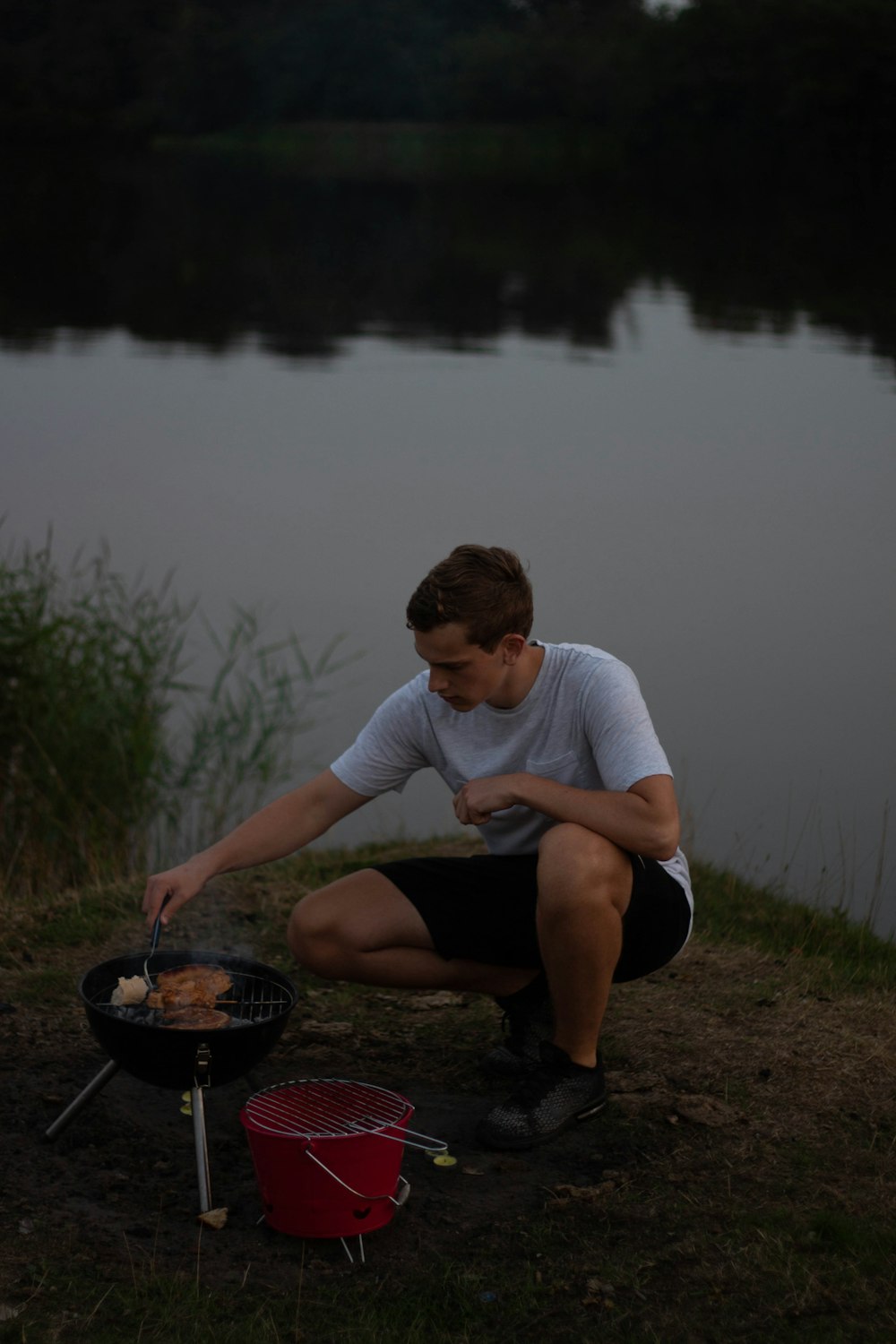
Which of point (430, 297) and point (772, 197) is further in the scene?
point (430, 297)

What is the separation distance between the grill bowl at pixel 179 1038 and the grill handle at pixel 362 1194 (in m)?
0.28

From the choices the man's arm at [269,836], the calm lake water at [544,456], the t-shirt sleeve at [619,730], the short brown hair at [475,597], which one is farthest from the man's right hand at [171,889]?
the calm lake water at [544,456]

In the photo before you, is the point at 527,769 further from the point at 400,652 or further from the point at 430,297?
the point at 430,297

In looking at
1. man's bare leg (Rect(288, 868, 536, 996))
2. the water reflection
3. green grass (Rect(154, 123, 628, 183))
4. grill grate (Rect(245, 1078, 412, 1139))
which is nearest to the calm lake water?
the water reflection

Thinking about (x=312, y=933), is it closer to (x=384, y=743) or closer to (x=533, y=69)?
(x=384, y=743)

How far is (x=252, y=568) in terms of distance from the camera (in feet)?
38.3

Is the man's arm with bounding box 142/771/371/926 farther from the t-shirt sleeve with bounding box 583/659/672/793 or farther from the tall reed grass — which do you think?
the tall reed grass

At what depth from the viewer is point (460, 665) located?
3.21 meters

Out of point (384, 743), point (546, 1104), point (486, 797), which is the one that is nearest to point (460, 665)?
point (486, 797)

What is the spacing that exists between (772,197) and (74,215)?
12.8 metres

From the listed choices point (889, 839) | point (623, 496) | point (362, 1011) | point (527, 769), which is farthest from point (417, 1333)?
point (623, 496)

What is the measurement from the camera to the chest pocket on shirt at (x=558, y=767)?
3412 mm

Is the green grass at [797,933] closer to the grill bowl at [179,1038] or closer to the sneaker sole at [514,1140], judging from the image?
the sneaker sole at [514,1140]

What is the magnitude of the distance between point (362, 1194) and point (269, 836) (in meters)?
0.92
